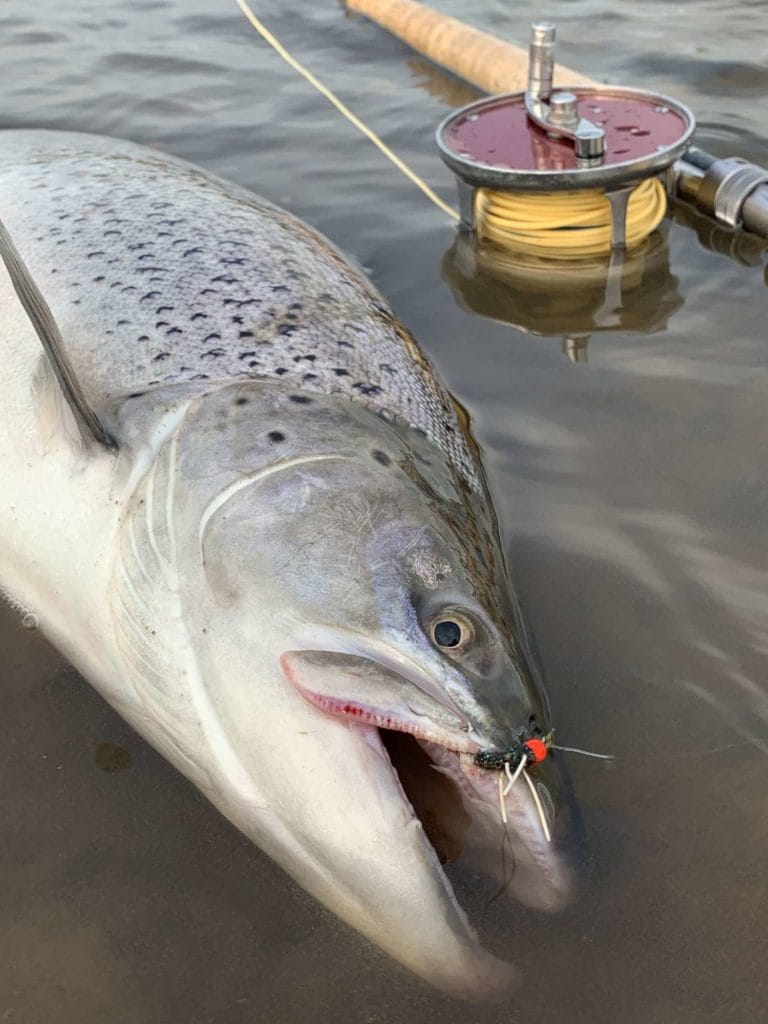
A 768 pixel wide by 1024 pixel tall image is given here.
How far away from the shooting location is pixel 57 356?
259cm

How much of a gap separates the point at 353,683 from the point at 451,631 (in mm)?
242

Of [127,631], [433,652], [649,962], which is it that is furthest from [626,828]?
[127,631]

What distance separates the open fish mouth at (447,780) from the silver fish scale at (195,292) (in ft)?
3.06

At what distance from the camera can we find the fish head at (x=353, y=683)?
2.06 meters

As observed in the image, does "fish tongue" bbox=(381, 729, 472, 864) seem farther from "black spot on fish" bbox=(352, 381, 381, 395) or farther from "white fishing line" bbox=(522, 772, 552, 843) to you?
"black spot on fish" bbox=(352, 381, 381, 395)

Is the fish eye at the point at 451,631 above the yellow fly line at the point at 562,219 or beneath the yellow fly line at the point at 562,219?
above

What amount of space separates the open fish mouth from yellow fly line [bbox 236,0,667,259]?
2.60m

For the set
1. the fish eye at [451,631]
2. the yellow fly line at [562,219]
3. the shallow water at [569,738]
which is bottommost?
the shallow water at [569,738]

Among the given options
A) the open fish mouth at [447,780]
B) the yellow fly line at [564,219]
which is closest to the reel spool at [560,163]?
the yellow fly line at [564,219]

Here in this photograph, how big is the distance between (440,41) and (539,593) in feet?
15.6

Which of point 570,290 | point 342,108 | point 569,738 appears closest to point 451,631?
point 569,738

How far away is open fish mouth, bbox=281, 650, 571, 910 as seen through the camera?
2.06 metres

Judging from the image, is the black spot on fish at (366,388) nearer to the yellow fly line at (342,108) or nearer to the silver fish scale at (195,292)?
the silver fish scale at (195,292)

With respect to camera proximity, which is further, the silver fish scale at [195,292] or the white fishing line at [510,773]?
the silver fish scale at [195,292]
